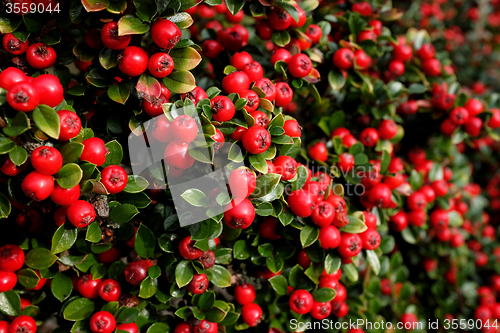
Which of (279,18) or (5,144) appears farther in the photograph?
(279,18)

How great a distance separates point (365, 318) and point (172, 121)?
1.73 m

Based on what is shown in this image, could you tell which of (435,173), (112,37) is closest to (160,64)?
(112,37)

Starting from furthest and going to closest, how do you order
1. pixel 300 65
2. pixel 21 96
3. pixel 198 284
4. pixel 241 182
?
pixel 300 65, pixel 198 284, pixel 241 182, pixel 21 96

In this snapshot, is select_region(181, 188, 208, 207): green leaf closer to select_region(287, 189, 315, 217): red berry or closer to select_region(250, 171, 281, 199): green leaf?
select_region(250, 171, 281, 199): green leaf

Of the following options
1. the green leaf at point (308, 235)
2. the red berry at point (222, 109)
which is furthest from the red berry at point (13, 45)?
the green leaf at point (308, 235)

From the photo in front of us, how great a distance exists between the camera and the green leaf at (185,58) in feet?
5.17

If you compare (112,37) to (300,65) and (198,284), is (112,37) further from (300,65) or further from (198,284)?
(198,284)

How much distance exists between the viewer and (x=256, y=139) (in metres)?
1.48

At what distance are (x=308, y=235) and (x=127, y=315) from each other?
97 cm

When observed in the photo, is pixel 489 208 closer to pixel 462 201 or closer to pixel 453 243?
pixel 462 201

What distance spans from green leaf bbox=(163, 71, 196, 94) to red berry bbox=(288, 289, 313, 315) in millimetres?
1233

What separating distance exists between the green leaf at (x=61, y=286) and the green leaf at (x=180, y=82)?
109 centimetres

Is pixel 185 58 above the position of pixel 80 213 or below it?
above

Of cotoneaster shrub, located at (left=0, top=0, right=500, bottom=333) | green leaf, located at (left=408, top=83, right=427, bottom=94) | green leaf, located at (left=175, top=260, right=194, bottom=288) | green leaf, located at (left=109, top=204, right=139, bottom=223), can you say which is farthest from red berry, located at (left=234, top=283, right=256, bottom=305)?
green leaf, located at (left=408, top=83, right=427, bottom=94)
